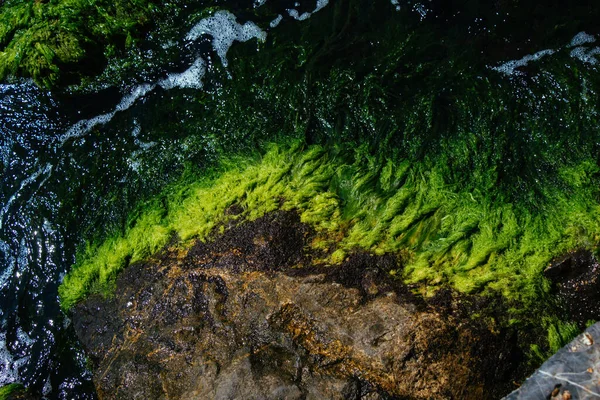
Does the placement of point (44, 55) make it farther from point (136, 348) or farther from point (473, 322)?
point (473, 322)

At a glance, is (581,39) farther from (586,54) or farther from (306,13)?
(306,13)

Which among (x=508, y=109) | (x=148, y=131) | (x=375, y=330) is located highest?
(x=148, y=131)

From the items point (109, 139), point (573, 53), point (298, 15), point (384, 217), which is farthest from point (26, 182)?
point (573, 53)

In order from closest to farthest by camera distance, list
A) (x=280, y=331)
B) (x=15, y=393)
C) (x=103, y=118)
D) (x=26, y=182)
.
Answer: (x=280, y=331) < (x=15, y=393) < (x=26, y=182) < (x=103, y=118)

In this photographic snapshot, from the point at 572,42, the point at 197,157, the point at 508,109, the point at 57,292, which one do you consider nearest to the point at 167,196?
the point at 197,157

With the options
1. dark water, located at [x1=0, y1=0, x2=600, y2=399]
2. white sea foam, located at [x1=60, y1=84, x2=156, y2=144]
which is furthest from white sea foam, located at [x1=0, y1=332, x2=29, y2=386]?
white sea foam, located at [x1=60, y1=84, x2=156, y2=144]

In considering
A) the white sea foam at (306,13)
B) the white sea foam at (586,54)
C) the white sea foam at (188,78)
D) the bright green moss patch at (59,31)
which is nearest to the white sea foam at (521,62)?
the white sea foam at (586,54)
